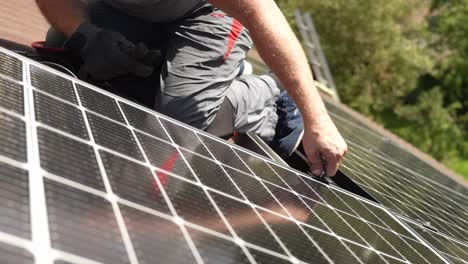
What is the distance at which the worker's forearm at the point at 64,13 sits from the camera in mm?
3609

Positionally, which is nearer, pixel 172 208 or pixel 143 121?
pixel 172 208

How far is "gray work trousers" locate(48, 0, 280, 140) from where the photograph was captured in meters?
3.37

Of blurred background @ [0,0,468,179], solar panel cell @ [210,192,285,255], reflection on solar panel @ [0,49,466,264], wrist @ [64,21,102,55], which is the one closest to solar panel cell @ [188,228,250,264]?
reflection on solar panel @ [0,49,466,264]

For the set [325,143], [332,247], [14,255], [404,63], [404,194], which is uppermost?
[404,63]

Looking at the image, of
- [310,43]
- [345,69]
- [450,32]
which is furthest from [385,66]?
[310,43]

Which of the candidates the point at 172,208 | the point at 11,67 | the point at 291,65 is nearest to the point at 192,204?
the point at 172,208

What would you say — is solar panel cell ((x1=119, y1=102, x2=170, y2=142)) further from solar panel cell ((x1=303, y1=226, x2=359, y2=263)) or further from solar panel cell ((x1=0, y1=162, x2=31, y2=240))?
solar panel cell ((x1=0, y1=162, x2=31, y2=240))

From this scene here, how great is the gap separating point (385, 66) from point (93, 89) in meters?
26.9

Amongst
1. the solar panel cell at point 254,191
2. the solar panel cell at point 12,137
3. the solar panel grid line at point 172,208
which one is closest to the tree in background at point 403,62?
the solar panel cell at point 254,191

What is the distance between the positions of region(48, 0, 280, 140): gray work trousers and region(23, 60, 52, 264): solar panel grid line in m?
1.43

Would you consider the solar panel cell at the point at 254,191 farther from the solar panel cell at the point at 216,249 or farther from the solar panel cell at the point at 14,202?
the solar panel cell at the point at 14,202

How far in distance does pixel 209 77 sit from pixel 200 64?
0.10 meters

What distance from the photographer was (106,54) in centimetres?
318

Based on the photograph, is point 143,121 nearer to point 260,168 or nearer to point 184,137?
point 184,137
